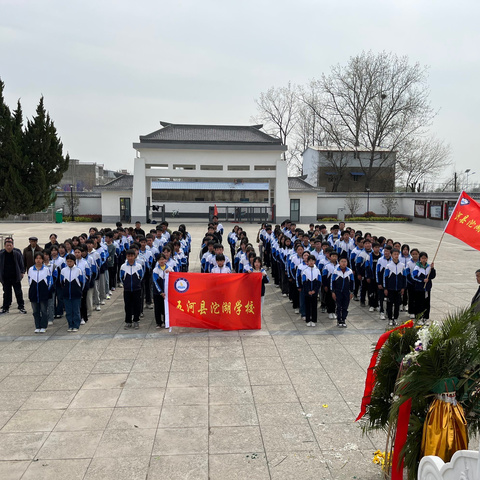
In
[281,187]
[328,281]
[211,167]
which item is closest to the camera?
[328,281]

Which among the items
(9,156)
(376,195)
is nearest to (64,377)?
(9,156)

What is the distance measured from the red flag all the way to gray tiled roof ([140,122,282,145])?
3155cm

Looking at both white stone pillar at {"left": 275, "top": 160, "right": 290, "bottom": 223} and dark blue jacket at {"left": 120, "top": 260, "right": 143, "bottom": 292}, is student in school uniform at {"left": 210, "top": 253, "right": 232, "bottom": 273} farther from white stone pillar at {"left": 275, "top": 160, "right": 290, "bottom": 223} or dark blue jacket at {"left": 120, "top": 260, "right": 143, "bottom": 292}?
white stone pillar at {"left": 275, "top": 160, "right": 290, "bottom": 223}

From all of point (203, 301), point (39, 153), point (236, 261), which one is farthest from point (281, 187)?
point (203, 301)

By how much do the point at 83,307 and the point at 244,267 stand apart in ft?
11.0

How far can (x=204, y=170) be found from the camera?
36656 millimetres

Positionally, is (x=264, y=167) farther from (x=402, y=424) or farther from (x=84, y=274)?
(x=402, y=424)

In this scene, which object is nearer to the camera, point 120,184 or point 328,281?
point 328,281

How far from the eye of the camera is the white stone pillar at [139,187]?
118 ft

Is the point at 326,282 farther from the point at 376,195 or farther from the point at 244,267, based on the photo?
the point at 376,195

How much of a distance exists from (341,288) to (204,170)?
94.2ft

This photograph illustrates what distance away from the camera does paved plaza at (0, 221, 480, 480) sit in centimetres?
451

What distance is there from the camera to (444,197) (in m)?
35.1

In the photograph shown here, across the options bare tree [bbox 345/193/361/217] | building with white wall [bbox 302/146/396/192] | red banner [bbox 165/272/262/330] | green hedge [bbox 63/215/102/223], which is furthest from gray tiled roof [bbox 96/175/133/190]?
red banner [bbox 165/272/262/330]
